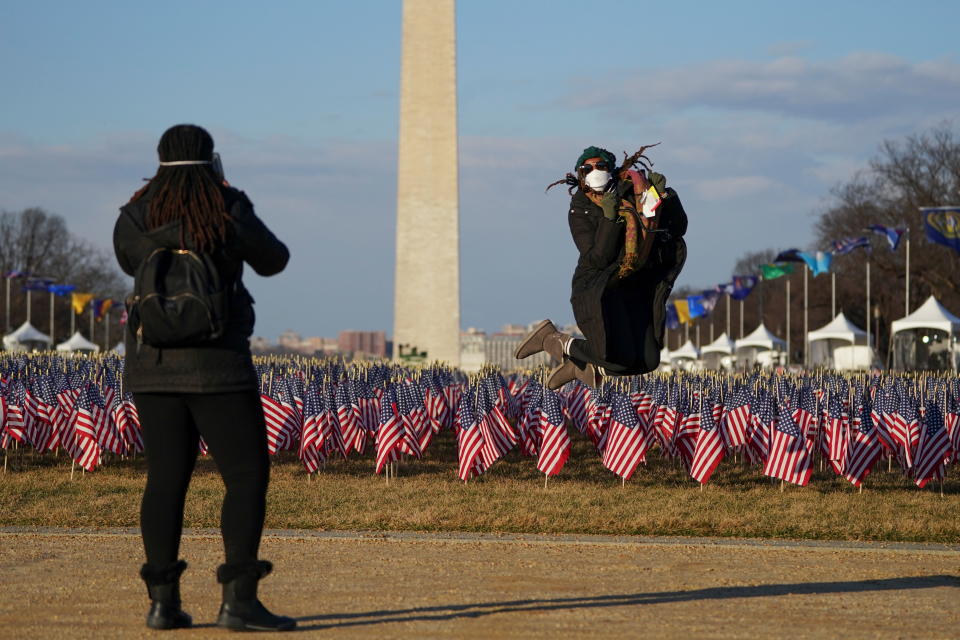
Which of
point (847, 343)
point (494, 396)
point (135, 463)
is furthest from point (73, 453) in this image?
point (847, 343)

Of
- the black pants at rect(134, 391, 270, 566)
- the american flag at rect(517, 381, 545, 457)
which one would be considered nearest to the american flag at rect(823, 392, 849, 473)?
the american flag at rect(517, 381, 545, 457)

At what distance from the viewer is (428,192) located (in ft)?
136

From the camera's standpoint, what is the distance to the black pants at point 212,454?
19.1 ft

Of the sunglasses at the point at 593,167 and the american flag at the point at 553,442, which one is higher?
the sunglasses at the point at 593,167

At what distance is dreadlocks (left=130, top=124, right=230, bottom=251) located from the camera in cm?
576

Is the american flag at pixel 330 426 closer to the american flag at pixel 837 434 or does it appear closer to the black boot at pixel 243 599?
the american flag at pixel 837 434

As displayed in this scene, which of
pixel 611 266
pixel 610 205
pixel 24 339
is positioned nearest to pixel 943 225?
pixel 611 266

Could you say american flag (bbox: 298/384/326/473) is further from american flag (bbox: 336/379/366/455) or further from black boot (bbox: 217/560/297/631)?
black boot (bbox: 217/560/297/631)

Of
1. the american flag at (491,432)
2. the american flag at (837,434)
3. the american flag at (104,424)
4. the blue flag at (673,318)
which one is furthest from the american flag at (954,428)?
the blue flag at (673,318)

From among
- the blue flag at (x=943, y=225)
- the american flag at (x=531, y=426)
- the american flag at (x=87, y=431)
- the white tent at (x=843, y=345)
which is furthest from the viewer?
the white tent at (x=843, y=345)

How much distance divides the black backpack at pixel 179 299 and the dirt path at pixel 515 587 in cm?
121

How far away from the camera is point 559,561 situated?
911cm

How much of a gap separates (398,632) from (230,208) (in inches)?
72.7

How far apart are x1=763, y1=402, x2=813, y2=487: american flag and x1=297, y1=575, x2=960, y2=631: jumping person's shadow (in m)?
6.73
